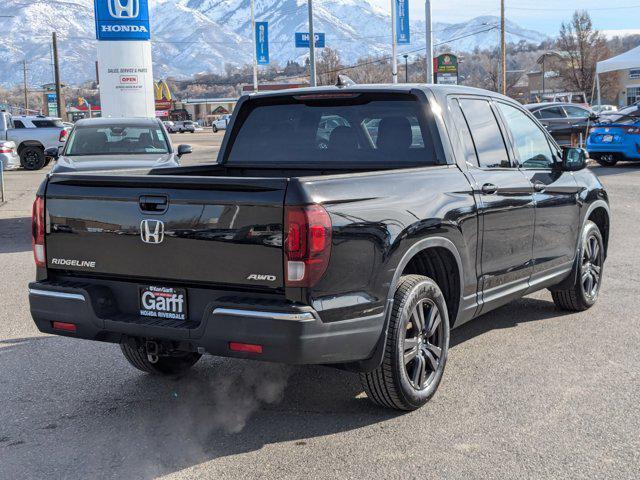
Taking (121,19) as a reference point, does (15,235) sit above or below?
below

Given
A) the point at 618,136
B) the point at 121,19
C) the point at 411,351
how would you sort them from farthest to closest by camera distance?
the point at 121,19, the point at 618,136, the point at 411,351

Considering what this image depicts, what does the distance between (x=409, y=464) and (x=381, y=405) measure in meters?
0.72

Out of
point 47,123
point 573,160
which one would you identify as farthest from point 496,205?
point 47,123

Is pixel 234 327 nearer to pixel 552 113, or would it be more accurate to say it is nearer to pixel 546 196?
pixel 546 196

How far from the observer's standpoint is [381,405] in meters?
4.73

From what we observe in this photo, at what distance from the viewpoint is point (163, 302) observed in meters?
4.36

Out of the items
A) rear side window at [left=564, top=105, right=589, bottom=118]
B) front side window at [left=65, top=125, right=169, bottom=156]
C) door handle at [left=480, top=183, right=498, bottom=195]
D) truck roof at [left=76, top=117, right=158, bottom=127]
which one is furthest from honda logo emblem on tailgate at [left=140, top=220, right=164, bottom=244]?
rear side window at [left=564, top=105, right=589, bottom=118]

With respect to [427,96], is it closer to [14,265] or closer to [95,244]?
[95,244]

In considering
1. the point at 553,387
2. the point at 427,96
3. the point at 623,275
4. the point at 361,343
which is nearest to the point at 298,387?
the point at 361,343

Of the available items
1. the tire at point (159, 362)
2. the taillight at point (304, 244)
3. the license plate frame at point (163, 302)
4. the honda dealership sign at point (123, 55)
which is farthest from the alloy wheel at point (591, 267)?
the honda dealership sign at point (123, 55)

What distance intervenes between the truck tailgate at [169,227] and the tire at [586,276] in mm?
3686

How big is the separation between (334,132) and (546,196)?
1774 millimetres

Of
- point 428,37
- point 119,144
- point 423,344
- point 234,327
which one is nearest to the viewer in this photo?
point 234,327

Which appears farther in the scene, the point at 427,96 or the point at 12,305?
the point at 12,305
